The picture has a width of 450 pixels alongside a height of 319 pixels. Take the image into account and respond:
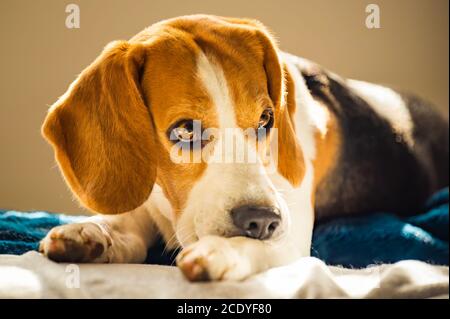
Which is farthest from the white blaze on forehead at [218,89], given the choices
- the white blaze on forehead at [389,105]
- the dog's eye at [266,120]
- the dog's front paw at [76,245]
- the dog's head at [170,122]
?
the white blaze on forehead at [389,105]

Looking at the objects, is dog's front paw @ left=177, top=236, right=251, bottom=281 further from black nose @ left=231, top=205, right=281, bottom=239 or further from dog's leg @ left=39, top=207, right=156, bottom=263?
dog's leg @ left=39, top=207, right=156, bottom=263

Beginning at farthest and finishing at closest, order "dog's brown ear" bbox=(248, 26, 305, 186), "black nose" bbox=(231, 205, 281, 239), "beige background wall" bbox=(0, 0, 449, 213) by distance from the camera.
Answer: "beige background wall" bbox=(0, 0, 449, 213)
"dog's brown ear" bbox=(248, 26, 305, 186)
"black nose" bbox=(231, 205, 281, 239)

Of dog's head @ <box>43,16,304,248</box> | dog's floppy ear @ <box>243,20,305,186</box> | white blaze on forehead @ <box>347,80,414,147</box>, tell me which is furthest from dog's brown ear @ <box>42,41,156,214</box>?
white blaze on forehead @ <box>347,80,414,147</box>

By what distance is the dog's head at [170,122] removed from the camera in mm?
1594

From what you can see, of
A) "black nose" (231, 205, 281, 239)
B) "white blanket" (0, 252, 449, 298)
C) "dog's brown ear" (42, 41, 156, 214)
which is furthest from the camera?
"dog's brown ear" (42, 41, 156, 214)

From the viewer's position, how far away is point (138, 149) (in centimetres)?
169

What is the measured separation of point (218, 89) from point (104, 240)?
1.79 ft

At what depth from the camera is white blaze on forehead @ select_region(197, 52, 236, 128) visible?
1.60 meters

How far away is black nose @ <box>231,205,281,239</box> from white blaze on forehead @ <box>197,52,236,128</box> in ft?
0.89

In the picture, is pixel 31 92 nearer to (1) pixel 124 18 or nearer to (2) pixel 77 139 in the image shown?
(1) pixel 124 18

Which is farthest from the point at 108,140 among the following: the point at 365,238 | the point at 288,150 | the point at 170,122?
the point at 365,238
